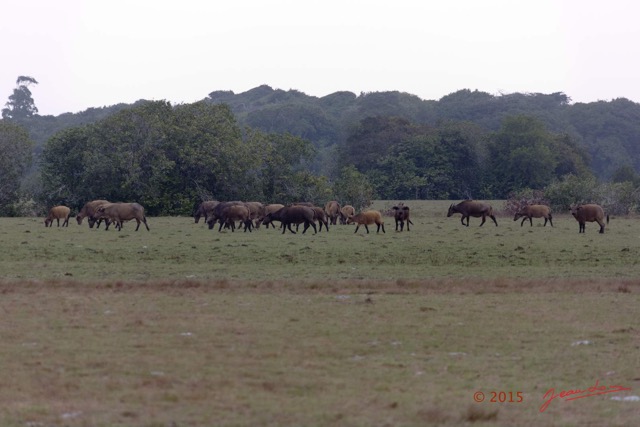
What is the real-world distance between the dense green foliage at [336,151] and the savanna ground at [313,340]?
28.8 m

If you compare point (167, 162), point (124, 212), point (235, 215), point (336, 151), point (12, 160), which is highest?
point (336, 151)

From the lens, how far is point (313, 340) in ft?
36.4

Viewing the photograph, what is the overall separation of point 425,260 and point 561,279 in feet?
15.9

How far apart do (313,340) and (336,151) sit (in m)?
76.7

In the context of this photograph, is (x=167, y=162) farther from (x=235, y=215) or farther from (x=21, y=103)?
(x=21, y=103)

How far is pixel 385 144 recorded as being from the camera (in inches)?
3157

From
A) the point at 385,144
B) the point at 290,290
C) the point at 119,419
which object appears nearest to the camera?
the point at 119,419

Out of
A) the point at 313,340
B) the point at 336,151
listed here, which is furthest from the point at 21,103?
the point at 313,340

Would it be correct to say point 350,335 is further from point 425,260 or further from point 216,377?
point 425,260

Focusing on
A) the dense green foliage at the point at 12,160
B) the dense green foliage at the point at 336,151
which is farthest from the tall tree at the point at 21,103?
the dense green foliage at the point at 12,160

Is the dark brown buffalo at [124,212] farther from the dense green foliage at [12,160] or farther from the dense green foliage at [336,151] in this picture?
the dense green foliage at [12,160]

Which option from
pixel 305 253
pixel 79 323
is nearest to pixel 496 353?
pixel 79 323

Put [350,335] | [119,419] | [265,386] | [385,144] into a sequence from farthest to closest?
[385,144] → [350,335] → [265,386] → [119,419]

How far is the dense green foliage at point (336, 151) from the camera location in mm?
51250
